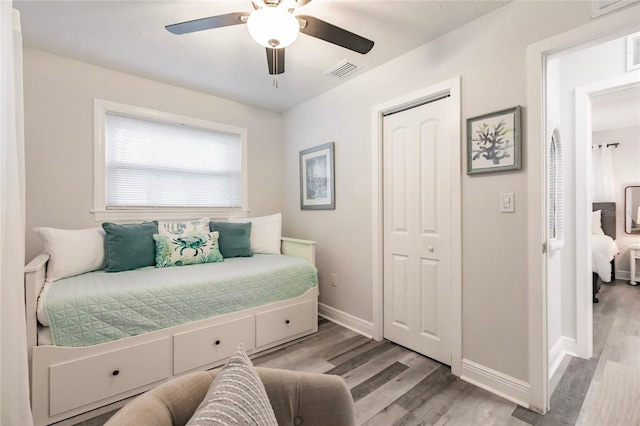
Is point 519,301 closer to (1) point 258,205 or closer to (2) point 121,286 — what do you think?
(2) point 121,286

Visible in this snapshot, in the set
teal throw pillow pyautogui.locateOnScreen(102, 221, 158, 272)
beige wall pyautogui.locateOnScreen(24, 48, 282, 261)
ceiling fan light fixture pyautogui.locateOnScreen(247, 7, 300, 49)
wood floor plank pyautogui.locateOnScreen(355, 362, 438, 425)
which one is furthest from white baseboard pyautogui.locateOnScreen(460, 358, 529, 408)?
beige wall pyautogui.locateOnScreen(24, 48, 282, 261)

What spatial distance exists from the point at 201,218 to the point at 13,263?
74.1 inches

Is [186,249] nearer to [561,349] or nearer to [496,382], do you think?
[496,382]

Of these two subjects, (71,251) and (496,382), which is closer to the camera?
(496,382)

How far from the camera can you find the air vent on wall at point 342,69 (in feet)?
7.95

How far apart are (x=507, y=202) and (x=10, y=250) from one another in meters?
2.52

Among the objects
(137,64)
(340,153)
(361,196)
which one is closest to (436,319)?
(361,196)

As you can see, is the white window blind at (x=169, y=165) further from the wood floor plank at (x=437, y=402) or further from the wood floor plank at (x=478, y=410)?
the wood floor plank at (x=478, y=410)

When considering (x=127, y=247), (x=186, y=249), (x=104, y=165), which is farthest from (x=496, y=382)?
(x=104, y=165)

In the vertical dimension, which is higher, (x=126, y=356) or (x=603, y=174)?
(x=603, y=174)

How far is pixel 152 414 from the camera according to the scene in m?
0.60

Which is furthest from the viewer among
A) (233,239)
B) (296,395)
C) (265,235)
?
(265,235)

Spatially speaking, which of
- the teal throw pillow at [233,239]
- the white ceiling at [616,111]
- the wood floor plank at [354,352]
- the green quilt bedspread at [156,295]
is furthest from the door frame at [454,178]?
the white ceiling at [616,111]

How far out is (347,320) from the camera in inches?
109
